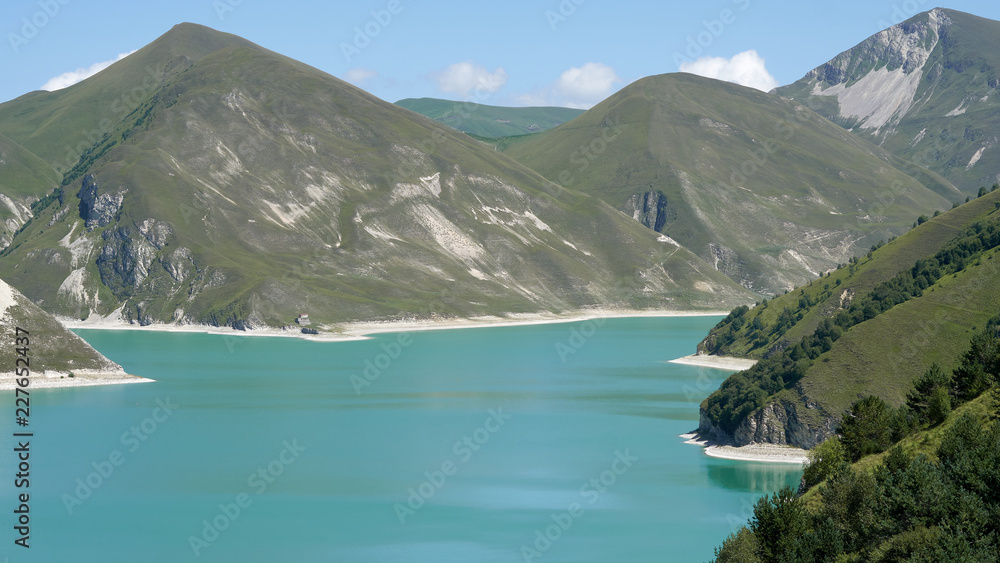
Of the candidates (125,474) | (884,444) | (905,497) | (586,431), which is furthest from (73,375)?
(905,497)

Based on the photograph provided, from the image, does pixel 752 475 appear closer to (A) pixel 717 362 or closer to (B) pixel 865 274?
(B) pixel 865 274

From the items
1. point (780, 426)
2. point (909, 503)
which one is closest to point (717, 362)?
point (780, 426)

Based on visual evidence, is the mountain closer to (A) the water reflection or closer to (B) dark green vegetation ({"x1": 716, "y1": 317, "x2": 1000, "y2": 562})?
(A) the water reflection

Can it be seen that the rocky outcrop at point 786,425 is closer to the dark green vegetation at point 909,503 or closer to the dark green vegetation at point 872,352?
the dark green vegetation at point 872,352

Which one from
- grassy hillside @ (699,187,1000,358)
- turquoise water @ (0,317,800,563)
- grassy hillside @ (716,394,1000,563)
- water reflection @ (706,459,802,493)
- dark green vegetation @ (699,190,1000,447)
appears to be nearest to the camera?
grassy hillside @ (716,394,1000,563)

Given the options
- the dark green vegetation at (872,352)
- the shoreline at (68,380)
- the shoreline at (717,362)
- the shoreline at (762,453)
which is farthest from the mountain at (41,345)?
the shoreline at (717,362)

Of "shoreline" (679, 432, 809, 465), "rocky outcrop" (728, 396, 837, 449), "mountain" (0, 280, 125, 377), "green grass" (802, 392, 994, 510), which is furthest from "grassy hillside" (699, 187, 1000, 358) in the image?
"mountain" (0, 280, 125, 377)

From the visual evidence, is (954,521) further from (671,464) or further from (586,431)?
(586,431)
